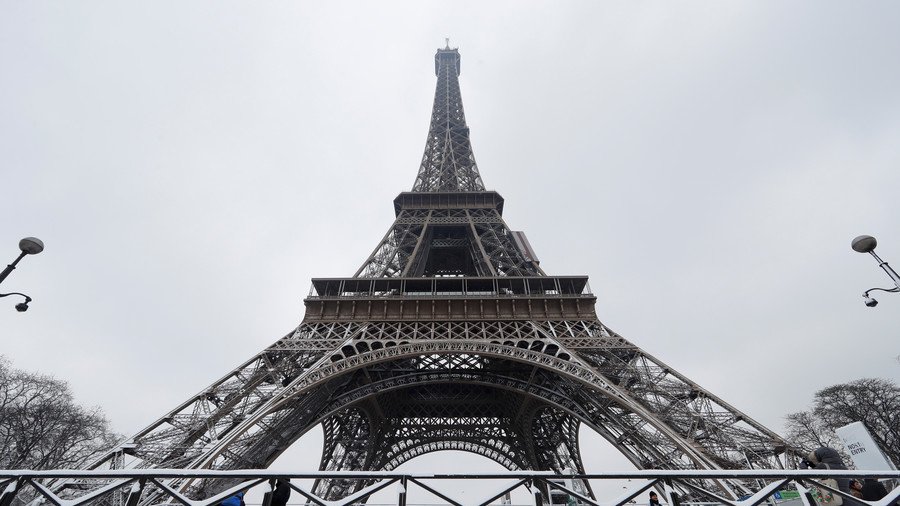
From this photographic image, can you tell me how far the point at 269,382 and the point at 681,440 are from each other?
15598 mm

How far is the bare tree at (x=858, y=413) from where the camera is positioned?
2705 centimetres

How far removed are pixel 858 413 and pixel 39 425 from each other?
51.9m

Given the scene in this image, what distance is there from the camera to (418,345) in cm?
1855

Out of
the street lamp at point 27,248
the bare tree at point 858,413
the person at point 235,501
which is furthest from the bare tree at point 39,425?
the bare tree at point 858,413

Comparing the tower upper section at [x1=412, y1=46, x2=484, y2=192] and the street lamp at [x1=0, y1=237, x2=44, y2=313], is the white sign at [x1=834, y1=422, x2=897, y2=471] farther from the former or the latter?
the tower upper section at [x1=412, y1=46, x2=484, y2=192]

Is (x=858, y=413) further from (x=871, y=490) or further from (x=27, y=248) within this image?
(x=27, y=248)

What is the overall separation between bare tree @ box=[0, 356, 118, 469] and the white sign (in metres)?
32.8

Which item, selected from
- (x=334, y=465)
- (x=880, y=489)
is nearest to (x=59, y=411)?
(x=334, y=465)

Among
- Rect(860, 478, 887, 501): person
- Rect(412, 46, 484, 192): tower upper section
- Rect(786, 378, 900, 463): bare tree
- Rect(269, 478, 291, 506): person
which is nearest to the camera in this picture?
Rect(860, 478, 887, 501): person

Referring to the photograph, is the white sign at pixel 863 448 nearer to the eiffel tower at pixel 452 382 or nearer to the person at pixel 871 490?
the person at pixel 871 490

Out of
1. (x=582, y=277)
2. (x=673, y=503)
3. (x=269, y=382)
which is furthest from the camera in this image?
(x=582, y=277)

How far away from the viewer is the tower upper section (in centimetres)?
3462

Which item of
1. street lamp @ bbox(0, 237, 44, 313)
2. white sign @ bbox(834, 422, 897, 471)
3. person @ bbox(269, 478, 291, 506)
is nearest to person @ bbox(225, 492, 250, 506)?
person @ bbox(269, 478, 291, 506)

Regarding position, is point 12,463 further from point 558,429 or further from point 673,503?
point 673,503
